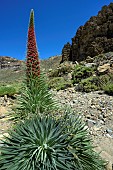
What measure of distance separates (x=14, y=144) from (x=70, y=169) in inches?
34.5

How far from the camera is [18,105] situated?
5270 mm

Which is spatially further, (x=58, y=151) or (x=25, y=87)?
(x=25, y=87)

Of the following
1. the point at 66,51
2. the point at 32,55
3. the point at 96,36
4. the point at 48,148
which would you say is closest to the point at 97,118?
the point at 32,55

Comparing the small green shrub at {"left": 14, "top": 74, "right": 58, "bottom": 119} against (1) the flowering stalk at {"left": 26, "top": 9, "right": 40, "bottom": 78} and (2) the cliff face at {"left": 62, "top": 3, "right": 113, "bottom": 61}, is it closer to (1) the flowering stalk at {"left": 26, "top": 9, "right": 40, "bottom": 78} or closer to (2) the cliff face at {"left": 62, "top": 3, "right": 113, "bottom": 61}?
(1) the flowering stalk at {"left": 26, "top": 9, "right": 40, "bottom": 78}

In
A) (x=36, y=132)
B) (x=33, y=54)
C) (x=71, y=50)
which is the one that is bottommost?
(x=36, y=132)

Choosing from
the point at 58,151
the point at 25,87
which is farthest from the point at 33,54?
the point at 58,151

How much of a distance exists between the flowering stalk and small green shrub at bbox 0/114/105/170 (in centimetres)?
140

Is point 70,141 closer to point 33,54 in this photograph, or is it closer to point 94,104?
point 33,54

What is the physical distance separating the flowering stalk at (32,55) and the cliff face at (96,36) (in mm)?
25061

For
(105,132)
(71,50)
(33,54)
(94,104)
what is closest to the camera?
(33,54)

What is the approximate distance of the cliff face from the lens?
30.4 metres

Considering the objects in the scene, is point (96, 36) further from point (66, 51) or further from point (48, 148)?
point (48, 148)

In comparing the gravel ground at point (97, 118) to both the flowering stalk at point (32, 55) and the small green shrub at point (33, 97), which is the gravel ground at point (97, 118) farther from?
the flowering stalk at point (32, 55)

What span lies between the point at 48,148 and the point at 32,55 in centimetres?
223
